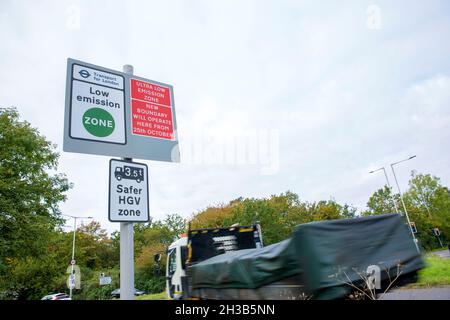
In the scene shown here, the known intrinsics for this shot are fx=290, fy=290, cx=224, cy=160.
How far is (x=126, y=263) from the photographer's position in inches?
109

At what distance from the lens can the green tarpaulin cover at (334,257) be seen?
12.3 ft

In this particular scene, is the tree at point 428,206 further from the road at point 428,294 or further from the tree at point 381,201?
the road at point 428,294

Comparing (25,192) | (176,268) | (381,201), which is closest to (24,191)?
(25,192)

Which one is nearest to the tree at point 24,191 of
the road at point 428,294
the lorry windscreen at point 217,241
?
the lorry windscreen at point 217,241

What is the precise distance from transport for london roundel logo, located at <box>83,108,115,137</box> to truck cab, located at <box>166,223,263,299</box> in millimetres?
Answer: 6853

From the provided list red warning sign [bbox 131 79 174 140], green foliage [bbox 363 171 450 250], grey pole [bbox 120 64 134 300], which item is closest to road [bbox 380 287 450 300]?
grey pole [bbox 120 64 134 300]

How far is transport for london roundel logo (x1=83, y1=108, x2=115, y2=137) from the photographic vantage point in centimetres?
293

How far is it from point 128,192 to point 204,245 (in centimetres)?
695

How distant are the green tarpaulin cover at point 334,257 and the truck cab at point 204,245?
14.1ft

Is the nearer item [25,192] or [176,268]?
[176,268]

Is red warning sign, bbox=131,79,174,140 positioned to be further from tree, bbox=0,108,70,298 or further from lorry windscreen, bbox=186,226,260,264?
tree, bbox=0,108,70,298

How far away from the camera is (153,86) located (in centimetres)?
356

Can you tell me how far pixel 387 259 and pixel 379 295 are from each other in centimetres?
56

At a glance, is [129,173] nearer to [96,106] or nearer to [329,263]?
[96,106]
